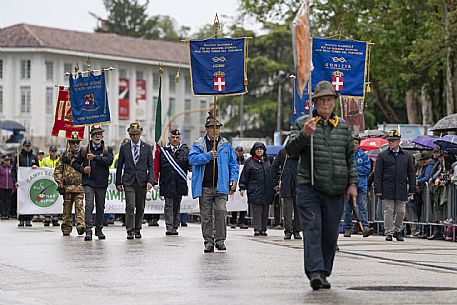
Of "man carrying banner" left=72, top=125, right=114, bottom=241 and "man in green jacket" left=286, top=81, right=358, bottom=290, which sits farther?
"man carrying banner" left=72, top=125, right=114, bottom=241

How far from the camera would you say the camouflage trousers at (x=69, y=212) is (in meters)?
21.9

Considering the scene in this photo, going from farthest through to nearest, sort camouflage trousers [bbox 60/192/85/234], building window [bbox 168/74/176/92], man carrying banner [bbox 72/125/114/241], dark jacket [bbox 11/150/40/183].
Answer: building window [bbox 168/74/176/92] < dark jacket [bbox 11/150/40/183] < camouflage trousers [bbox 60/192/85/234] < man carrying banner [bbox 72/125/114/241]

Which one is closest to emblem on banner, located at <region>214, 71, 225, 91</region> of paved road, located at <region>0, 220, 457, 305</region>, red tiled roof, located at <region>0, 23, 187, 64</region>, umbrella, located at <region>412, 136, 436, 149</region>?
paved road, located at <region>0, 220, 457, 305</region>

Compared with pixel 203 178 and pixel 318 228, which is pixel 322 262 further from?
pixel 203 178

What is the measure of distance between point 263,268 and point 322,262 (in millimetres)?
2658

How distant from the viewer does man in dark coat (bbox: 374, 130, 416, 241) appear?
69.2ft

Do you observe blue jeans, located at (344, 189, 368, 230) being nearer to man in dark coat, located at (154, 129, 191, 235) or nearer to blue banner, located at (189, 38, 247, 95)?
man in dark coat, located at (154, 129, 191, 235)

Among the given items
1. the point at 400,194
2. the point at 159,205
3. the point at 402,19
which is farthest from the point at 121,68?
the point at 400,194

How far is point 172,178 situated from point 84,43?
280 feet

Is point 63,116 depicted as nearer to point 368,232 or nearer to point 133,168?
point 133,168

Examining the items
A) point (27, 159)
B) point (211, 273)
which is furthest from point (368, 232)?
point (27, 159)

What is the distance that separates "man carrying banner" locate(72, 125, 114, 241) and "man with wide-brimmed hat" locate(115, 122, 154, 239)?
276mm

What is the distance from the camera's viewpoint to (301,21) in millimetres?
11891

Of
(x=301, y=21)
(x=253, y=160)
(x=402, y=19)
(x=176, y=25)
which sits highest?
(x=176, y=25)
